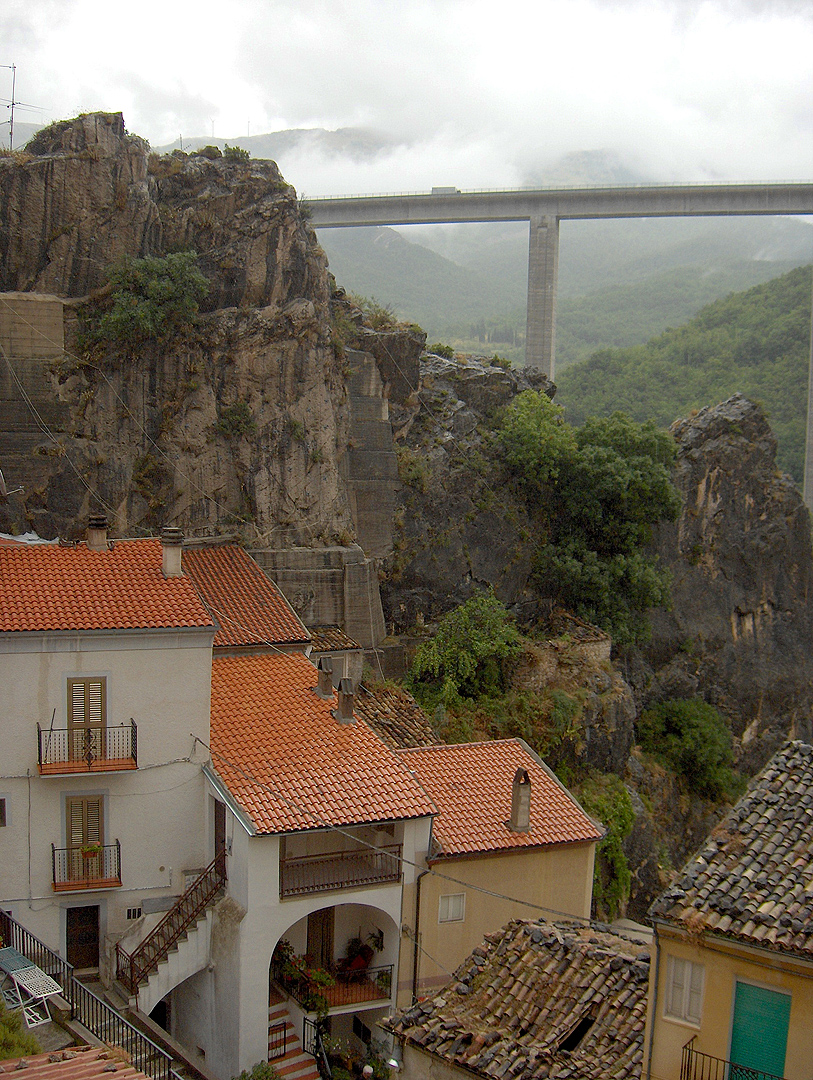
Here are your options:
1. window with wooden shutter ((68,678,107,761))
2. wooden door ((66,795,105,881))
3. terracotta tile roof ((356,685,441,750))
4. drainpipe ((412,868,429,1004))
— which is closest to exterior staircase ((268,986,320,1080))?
drainpipe ((412,868,429,1004))

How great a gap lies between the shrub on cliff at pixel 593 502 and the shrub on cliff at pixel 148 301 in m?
12.4

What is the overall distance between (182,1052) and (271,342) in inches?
700

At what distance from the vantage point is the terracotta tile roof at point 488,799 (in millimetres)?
20625

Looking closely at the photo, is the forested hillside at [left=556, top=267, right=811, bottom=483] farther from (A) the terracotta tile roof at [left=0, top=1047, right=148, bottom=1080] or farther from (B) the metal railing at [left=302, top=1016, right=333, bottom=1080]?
(A) the terracotta tile roof at [left=0, top=1047, right=148, bottom=1080]

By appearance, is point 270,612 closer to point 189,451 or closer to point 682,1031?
point 189,451

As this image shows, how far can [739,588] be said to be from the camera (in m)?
42.8

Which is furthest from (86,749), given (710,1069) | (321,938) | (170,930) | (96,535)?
(710,1069)

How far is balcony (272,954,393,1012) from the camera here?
19359mm

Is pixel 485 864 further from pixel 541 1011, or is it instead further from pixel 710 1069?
pixel 710 1069

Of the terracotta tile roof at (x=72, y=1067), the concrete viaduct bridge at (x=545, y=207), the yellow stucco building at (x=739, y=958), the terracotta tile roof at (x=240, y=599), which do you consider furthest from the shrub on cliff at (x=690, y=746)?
the terracotta tile roof at (x=72, y=1067)

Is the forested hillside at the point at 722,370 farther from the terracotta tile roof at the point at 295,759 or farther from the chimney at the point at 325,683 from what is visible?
the terracotta tile roof at the point at 295,759

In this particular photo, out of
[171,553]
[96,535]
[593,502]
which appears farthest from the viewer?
[593,502]

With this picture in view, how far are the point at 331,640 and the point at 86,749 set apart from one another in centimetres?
984

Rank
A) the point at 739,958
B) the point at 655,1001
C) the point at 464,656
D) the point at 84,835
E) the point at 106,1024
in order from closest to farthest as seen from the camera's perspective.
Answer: the point at 739,958
the point at 655,1001
the point at 106,1024
the point at 84,835
the point at 464,656
